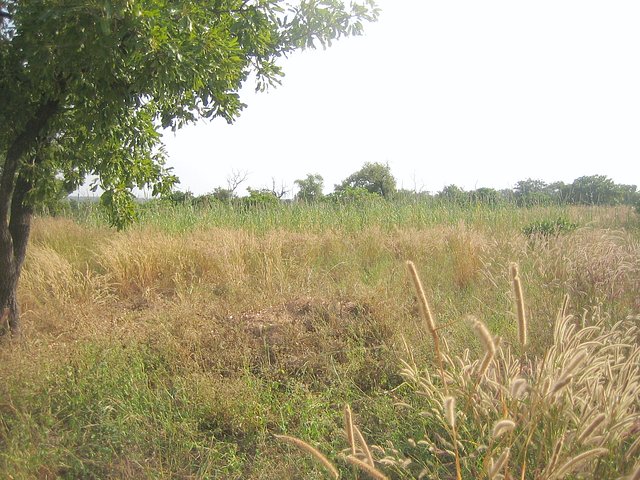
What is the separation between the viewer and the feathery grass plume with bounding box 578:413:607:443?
4.38 feet

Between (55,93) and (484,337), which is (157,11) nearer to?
(55,93)

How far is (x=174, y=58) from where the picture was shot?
292 centimetres

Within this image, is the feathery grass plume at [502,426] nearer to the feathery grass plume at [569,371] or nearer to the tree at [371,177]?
the feathery grass plume at [569,371]

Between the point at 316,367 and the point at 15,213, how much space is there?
2.86 meters

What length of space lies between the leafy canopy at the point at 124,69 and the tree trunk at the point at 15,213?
0.04 meters

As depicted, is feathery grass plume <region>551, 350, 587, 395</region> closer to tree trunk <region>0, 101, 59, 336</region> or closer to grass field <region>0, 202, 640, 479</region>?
grass field <region>0, 202, 640, 479</region>

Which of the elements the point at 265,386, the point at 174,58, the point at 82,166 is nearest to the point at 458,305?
the point at 265,386

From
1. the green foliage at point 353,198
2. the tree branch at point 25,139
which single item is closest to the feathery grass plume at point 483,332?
the tree branch at point 25,139

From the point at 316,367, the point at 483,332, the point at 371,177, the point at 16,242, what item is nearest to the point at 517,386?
the point at 483,332

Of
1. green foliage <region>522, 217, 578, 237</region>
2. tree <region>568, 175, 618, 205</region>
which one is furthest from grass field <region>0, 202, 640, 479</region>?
tree <region>568, 175, 618, 205</region>

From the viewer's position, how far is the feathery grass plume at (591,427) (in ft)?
4.38

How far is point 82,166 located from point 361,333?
2.70 metres

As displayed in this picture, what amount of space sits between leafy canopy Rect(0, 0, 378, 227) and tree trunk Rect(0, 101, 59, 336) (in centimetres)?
4

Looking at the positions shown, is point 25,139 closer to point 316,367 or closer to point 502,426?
point 316,367
